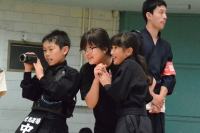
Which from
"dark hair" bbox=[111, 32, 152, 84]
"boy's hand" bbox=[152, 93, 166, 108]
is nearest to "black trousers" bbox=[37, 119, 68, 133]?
"dark hair" bbox=[111, 32, 152, 84]

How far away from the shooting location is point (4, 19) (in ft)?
16.9

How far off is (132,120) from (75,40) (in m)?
3.01

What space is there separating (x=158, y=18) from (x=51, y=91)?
1163mm

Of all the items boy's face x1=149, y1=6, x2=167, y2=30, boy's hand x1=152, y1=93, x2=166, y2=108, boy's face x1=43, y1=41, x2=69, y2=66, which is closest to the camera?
boy's face x1=43, y1=41, x2=69, y2=66

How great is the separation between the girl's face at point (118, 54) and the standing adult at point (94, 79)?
0.11 m

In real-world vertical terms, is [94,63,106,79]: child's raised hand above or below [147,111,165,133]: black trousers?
above

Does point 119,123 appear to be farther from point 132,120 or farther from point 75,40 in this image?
point 75,40

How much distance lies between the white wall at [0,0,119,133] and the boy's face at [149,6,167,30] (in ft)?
7.24

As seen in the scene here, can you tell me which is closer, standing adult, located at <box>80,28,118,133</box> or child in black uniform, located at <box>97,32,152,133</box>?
child in black uniform, located at <box>97,32,152,133</box>

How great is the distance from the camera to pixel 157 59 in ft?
10.8

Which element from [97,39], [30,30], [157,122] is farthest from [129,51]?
[30,30]

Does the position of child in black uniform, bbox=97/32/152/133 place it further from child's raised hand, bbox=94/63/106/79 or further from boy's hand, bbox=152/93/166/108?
boy's hand, bbox=152/93/166/108

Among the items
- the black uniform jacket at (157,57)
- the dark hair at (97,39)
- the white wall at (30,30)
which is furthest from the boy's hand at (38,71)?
the white wall at (30,30)

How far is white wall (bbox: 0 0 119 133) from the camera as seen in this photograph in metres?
5.16
